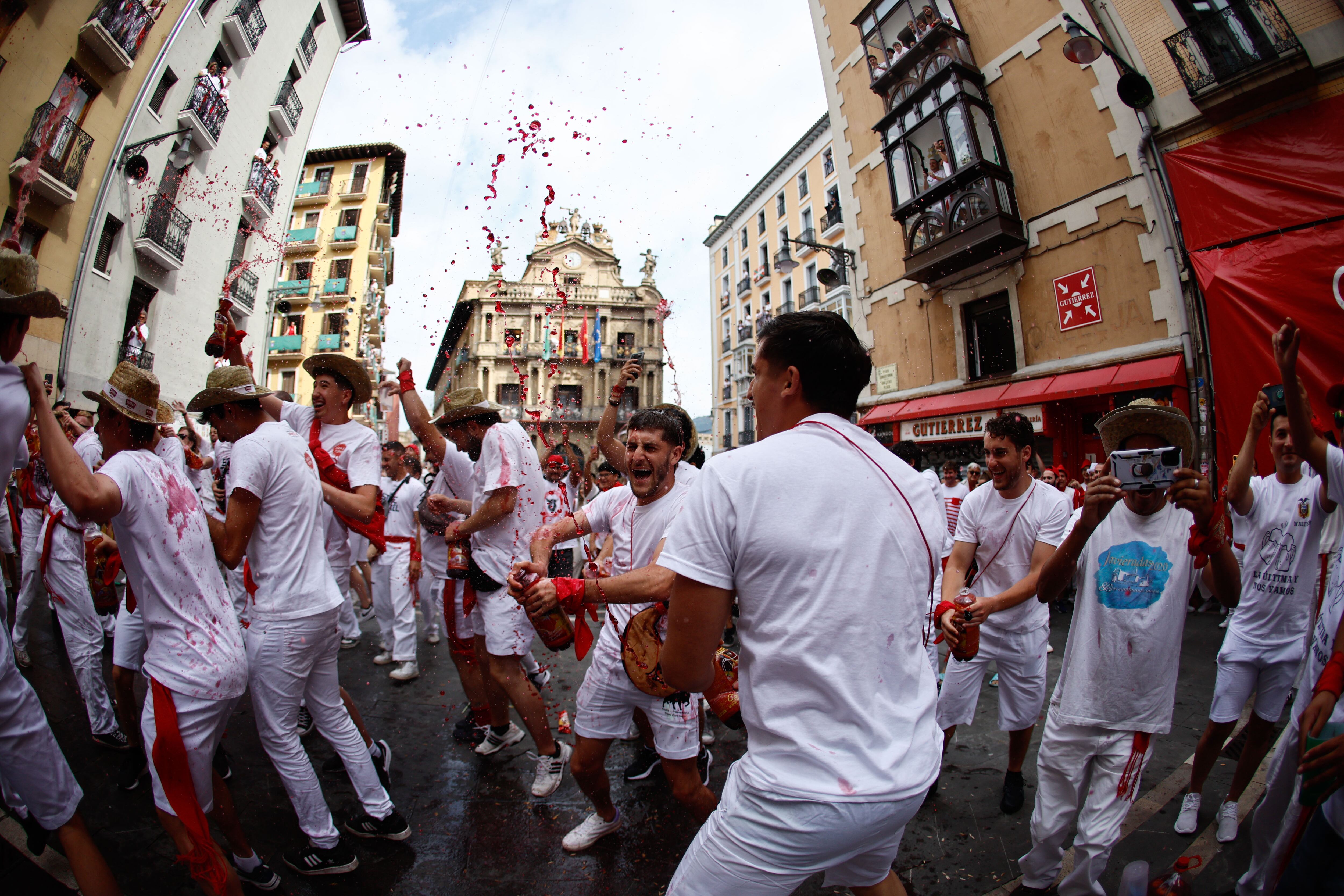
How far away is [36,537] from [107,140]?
325 centimetres

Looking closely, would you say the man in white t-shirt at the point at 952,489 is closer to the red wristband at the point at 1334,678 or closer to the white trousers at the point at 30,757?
the red wristband at the point at 1334,678

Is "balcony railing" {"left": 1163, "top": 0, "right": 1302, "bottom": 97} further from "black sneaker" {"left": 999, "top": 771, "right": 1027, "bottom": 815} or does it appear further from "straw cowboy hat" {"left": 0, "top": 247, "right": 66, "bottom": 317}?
"straw cowboy hat" {"left": 0, "top": 247, "right": 66, "bottom": 317}

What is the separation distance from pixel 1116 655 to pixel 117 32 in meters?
6.88

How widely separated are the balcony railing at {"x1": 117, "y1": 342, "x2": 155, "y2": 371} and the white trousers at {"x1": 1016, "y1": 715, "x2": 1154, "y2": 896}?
652 cm

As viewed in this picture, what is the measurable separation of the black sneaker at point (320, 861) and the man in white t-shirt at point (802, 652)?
6.99 feet

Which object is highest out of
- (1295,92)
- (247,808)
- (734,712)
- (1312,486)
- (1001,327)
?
(1295,92)

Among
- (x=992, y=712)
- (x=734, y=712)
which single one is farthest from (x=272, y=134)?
(x=992, y=712)

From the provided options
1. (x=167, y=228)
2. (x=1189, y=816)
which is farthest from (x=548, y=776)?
(x=167, y=228)

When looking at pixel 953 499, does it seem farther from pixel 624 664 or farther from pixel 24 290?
pixel 24 290

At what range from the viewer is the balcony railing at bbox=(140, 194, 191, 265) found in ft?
17.6

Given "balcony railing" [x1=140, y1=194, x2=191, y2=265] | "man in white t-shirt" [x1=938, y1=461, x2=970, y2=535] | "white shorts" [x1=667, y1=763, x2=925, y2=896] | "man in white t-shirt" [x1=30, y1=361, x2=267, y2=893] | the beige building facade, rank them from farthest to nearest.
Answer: the beige building facade < "man in white t-shirt" [x1=938, y1=461, x2=970, y2=535] < "balcony railing" [x1=140, y1=194, x2=191, y2=265] < "man in white t-shirt" [x1=30, y1=361, x2=267, y2=893] < "white shorts" [x1=667, y1=763, x2=925, y2=896]

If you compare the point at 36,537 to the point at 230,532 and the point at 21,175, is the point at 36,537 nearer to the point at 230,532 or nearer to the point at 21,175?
the point at 21,175

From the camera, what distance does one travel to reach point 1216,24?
8328 mm

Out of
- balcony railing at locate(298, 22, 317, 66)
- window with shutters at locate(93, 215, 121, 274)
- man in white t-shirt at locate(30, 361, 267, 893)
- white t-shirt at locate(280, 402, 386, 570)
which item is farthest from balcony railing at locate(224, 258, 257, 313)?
man in white t-shirt at locate(30, 361, 267, 893)
